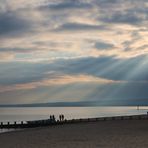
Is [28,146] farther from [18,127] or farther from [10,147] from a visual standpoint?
[18,127]

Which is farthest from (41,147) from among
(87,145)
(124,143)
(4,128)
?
A: (4,128)

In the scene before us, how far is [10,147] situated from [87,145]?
497cm

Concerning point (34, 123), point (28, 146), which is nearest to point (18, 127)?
point (34, 123)

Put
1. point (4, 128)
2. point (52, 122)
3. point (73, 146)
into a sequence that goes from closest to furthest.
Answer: point (73, 146) < point (52, 122) < point (4, 128)

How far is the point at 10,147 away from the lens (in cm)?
2480

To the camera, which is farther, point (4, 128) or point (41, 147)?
point (4, 128)

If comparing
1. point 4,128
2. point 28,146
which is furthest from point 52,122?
point 28,146

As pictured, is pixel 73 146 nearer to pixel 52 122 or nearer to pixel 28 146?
pixel 28 146

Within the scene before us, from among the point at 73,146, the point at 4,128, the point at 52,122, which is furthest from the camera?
the point at 4,128

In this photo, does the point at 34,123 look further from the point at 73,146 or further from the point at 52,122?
the point at 73,146

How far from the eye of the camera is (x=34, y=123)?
6381cm

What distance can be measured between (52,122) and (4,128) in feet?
31.0

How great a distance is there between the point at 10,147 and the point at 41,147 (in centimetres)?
210

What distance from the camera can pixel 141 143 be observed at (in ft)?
79.4
